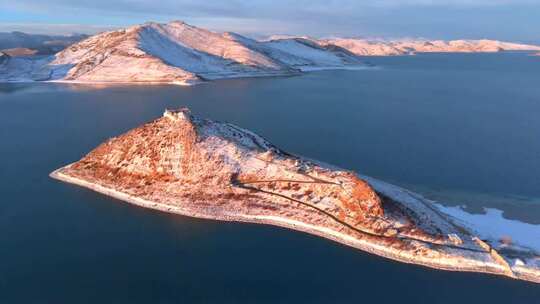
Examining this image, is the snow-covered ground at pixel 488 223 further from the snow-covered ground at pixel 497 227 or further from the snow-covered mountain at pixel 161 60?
the snow-covered mountain at pixel 161 60

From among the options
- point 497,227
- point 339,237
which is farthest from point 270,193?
point 497,227

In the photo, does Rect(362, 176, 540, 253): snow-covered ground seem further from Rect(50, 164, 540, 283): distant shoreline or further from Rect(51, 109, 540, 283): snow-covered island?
Rect(50, 164, 540, 283): distant shoreline

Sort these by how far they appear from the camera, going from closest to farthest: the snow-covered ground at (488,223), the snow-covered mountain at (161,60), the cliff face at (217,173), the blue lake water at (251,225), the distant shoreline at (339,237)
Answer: the blue lake water at (251,225) → the distant shoreline at (339,237) → the snow-covered ground at (488,223) → the cliff face at (217,173) → the snow-covered mountain at (161,60)

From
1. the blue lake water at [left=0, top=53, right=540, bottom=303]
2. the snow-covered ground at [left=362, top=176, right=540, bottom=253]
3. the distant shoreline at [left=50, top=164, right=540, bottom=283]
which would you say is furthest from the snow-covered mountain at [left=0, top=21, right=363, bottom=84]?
the snow-covered ground at [left=362, top=176, right=540, bottom=253]

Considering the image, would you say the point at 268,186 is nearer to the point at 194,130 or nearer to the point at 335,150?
the point at 194,130

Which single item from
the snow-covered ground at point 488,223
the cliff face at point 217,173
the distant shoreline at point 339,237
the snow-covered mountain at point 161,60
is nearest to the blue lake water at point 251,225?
the distant shoreline at point 339,237

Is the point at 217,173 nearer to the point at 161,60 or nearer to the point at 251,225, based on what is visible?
the point at 251,225

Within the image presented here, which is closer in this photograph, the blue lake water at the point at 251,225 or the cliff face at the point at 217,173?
the blue lake water at the point at 251,225
